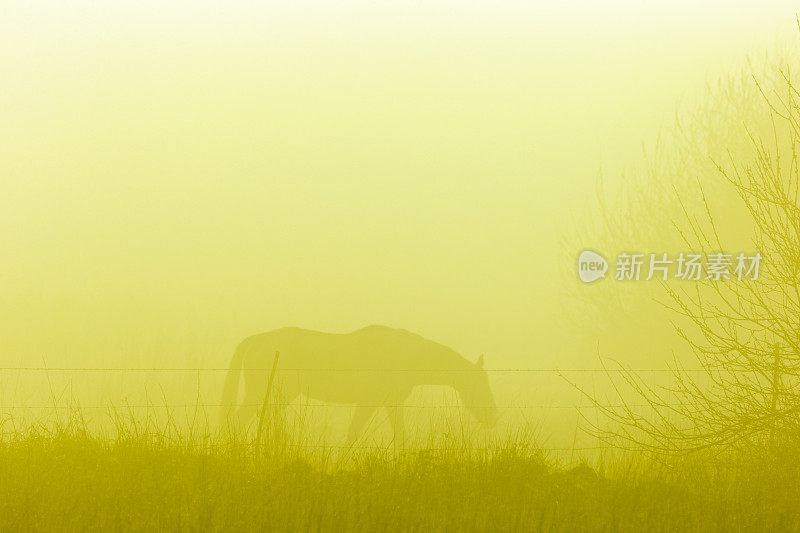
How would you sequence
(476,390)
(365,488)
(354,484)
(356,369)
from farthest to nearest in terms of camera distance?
(476,390)
(356,369)
(354,484)
(365,488)

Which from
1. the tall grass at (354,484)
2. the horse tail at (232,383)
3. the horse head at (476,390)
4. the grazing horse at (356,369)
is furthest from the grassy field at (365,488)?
the horse tail at (232,383)

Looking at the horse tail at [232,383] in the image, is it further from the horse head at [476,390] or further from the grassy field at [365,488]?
the grassy field at [365,488]

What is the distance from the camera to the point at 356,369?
31.6 ft

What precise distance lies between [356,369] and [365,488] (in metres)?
4.71

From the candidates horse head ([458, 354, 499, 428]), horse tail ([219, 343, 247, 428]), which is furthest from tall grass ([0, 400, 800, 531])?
horse tail ([219, 343, 247, 428])

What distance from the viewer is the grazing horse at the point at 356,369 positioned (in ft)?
29.4

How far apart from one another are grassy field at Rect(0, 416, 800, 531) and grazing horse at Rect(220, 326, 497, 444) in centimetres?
270

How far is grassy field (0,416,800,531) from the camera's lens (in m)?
4.36

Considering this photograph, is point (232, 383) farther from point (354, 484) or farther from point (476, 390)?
point (354, 484)

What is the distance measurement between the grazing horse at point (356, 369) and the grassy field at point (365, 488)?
270 cm

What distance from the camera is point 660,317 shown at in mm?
14617

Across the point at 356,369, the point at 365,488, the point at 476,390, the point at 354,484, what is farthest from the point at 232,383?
the point at 365,488

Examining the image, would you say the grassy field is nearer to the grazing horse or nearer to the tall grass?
the tall grass

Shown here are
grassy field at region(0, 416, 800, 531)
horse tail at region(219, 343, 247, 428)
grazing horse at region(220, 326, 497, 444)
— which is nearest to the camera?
grassy field at region(0, 416, 800, 531)
